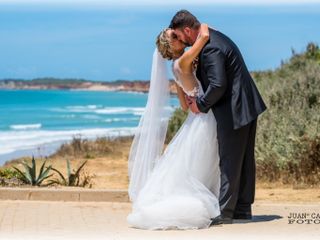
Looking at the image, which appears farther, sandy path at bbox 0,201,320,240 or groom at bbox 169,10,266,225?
groom at bbox 169,10,266,225

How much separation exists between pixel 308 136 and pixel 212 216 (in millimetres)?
5472

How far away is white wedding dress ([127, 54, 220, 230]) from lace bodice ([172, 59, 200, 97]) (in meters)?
0.01

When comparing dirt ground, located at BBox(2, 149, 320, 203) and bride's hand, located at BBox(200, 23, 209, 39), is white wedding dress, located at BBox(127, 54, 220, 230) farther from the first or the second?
dirt ground, located at BBox(2, 149, 320, 203)

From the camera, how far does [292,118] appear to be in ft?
51.5

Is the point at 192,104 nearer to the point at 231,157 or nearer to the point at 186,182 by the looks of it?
the point at 231,157

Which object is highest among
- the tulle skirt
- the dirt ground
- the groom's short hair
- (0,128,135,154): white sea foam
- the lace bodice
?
the groom's short hair

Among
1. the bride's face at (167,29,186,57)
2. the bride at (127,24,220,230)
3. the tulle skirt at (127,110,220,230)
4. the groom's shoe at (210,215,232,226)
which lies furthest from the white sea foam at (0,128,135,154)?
the groom's shoe at (210,215,232,226)

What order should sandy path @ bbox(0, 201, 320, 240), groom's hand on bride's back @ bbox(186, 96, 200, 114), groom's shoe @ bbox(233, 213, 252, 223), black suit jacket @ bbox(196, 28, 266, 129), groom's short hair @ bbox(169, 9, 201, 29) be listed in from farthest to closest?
groom's shoe @ bbox(233, 213, 252, 223), groom's hand on bride's back @ bbox(186, 96, 200, 114), groom's short hair @ bbox(169, 9, 201, 29), black suit jacket @ bbox(196, 28, 266, 129), sandy path @ bbox(0, 201, 320, 240)

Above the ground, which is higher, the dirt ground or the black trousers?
the black trousers

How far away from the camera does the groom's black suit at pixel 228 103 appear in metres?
9.88

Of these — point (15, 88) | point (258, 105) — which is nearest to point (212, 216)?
point (258, 105)

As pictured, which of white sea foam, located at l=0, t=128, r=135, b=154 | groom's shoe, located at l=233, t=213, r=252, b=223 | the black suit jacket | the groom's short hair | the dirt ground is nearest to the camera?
the black suit jacket

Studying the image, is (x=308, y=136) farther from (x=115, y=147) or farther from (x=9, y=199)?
(x=115, y=147)

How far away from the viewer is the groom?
990 centimetres
